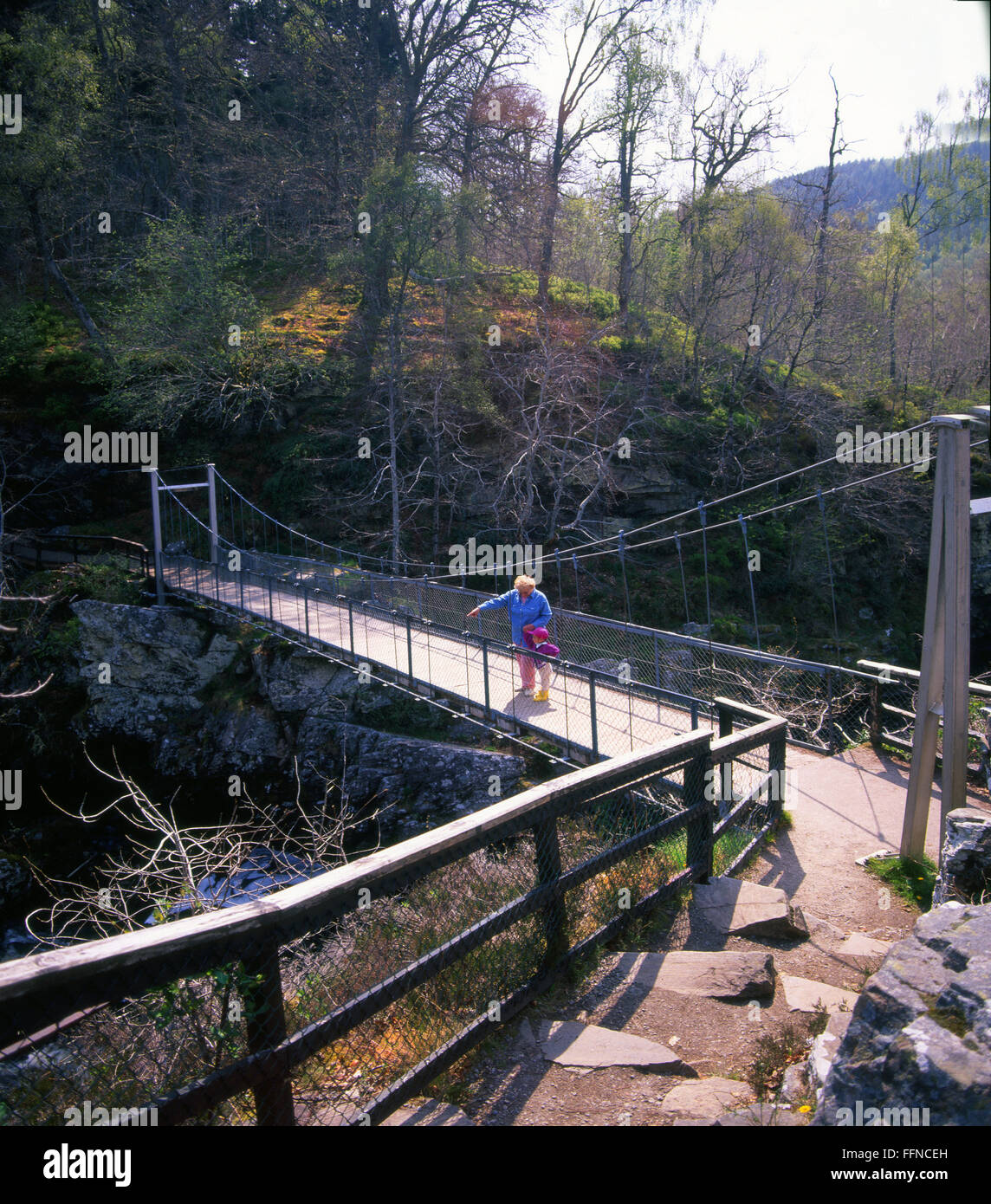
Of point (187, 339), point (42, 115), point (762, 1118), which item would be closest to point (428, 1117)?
point (762, 1118)

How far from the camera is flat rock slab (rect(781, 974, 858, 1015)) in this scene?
268 cm

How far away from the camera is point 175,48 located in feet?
71.6

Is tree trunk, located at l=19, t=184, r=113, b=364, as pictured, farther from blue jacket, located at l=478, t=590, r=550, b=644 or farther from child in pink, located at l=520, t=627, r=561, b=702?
child in pink, located at l=520, t=627, r=561, b=702

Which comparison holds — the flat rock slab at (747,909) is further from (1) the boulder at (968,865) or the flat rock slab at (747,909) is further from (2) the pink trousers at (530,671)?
(2) the pink trousers at (530,671)

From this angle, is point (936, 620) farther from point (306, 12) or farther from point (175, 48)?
point (175, 48)

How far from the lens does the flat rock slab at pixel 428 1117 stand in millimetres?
1995

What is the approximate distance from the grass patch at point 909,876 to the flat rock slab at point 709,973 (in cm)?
160

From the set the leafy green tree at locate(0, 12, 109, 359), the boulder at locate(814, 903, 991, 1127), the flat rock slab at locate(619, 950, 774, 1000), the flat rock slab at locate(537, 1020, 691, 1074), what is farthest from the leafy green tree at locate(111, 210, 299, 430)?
the boulder at locate(814, 903, 991, 1127)

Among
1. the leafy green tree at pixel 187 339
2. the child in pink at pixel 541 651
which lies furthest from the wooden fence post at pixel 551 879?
the leafy green tree at pixel 187 339

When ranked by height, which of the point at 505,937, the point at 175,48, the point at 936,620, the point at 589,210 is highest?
the point at 175,48

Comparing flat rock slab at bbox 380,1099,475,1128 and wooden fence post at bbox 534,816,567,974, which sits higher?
wooden fence post at bbox 534,816,567,974

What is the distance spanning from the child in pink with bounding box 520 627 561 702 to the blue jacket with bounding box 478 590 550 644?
79mm
